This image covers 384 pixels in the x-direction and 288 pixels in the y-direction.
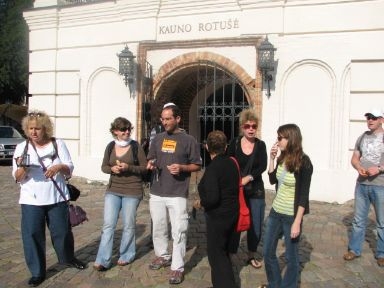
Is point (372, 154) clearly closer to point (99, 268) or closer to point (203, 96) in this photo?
point (99, 268)

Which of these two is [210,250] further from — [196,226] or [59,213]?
[196,226]

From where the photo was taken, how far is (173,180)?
536 cm

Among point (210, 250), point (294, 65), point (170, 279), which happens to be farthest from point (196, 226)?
point (294, 65)

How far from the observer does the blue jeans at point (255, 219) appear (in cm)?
564

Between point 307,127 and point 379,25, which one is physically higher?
point 379,25

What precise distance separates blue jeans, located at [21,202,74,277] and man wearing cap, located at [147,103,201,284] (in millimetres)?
971

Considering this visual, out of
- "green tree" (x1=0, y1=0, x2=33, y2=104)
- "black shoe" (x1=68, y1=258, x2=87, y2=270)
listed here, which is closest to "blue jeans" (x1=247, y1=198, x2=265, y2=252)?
"black shoe" (x1=68, y1=258, x2=87, y2=270)

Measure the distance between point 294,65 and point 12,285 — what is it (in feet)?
22.7

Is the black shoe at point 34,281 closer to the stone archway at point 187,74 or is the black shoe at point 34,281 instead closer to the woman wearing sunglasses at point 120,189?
the woman wearing sunglasses at point 120,189

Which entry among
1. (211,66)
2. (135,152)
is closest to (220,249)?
(135,152)

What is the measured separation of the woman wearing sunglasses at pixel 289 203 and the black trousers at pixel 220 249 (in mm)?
368

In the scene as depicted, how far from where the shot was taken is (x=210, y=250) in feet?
15.4

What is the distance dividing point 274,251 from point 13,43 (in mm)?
26150

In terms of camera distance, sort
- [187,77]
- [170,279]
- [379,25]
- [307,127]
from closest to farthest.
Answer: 1. [170,279]
2. [379,25]
3. [307,127]
4. [187,77]
